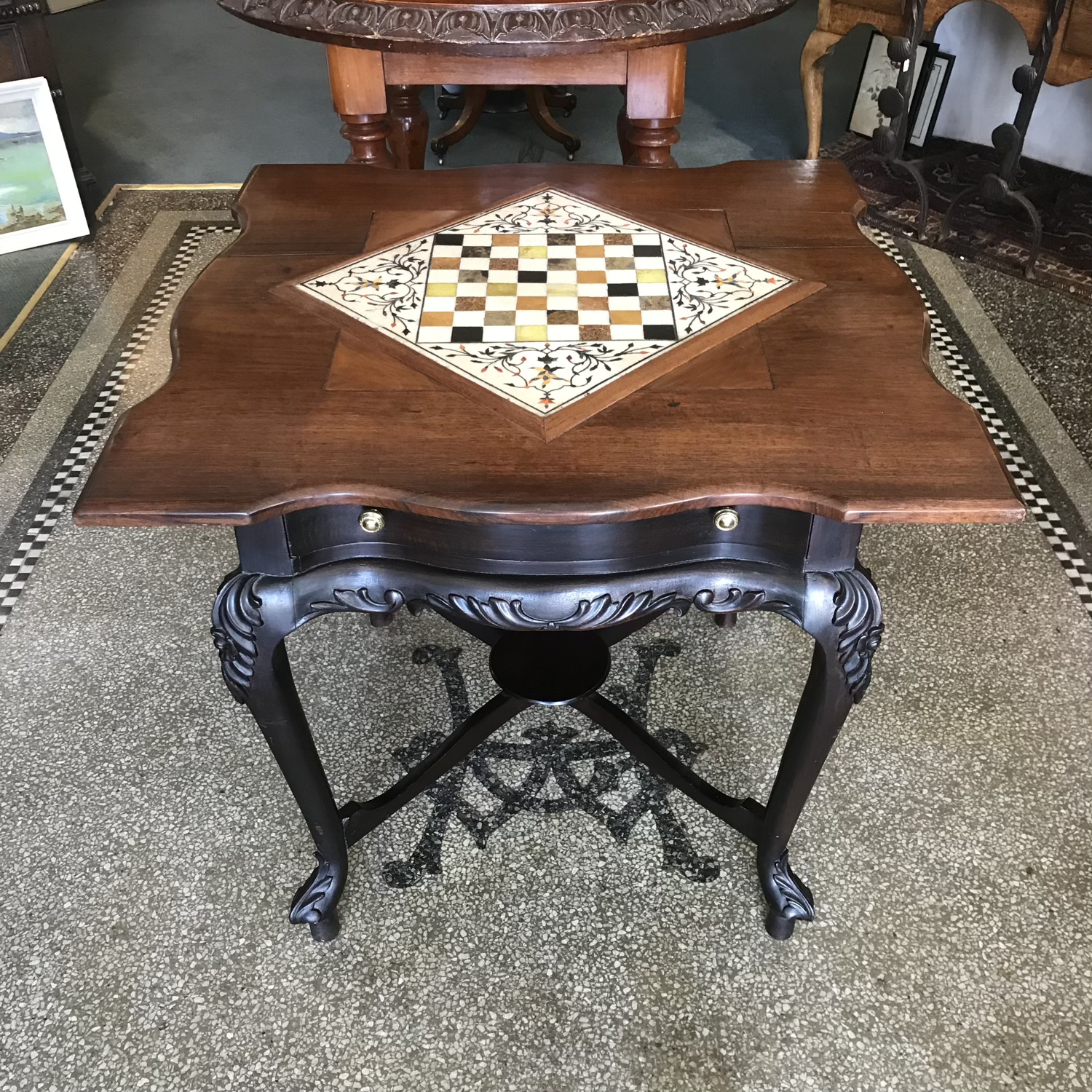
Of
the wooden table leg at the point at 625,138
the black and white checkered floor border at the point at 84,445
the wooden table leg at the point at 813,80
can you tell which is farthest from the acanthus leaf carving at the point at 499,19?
the wooden table leg at the point at 813,80

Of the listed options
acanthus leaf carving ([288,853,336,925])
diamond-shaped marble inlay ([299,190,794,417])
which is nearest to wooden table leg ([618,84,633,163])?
diamond-shaped marble inlay ([299,190,794,417])

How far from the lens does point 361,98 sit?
63.7 inches

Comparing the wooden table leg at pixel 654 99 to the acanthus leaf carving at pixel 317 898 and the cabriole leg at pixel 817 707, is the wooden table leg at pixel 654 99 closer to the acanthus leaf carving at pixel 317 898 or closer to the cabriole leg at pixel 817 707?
the cabriole leg at pixel 817 707

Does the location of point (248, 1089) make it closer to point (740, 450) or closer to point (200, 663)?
point (200, 663)

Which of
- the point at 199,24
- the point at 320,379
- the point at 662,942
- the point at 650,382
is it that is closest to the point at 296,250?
the point at 320,379

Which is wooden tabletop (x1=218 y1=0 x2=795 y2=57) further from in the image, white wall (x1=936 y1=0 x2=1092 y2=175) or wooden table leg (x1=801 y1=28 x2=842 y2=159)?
white wall (x1=936 y1=0 x2=1092 y2=175)

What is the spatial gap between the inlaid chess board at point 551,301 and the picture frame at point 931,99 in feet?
7.40

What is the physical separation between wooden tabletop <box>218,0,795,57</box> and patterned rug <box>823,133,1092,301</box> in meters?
1.25

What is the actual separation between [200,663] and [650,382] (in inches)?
33.9

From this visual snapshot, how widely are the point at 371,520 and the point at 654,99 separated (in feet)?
3.60

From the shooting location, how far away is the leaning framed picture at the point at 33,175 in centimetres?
243

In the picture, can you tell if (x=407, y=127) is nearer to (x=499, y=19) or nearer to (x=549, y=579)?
(x=499, y=19)

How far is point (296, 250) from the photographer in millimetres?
1092

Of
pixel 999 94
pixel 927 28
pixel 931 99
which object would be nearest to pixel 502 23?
pixel 927 28
